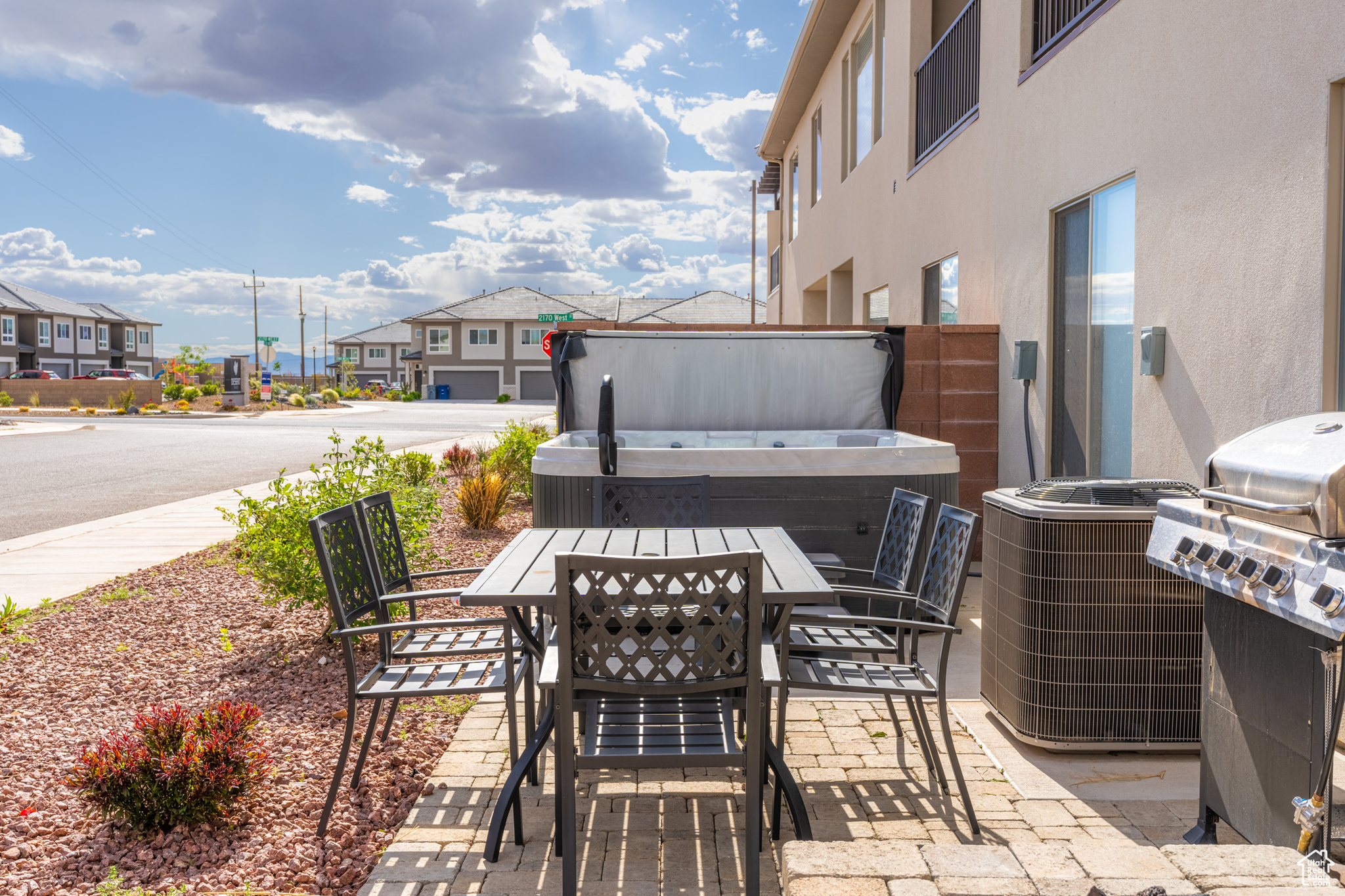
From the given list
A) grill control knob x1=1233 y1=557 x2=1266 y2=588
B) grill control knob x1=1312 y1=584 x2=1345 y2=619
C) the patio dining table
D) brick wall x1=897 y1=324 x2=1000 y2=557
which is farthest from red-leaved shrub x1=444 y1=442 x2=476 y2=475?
grill control knob x1=1312 y1=584 x2=1345 y2=619

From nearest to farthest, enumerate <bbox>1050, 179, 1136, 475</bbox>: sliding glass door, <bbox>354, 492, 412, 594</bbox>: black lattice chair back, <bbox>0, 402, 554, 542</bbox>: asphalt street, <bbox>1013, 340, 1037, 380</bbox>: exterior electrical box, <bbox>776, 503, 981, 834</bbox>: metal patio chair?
<bbox>776, 503, 981, 834</bbox>: metal patio chair < <bbox>354, 492, 412, 594</bbox>: black lattice chair back < <bbox>1050, 179, 1136, 475</bbox>: sliding glass door < <bbox>1013, 340, 1037, 380</bbox>: exterior electrical box < <bbox>0, 402, 554, 542</bbox>: asphalt street

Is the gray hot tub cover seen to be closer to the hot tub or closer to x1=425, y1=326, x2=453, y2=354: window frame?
the hot tub

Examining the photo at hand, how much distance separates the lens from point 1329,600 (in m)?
2.00

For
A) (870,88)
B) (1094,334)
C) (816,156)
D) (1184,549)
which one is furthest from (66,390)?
(1184,549)

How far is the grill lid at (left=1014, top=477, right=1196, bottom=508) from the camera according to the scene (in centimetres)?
342

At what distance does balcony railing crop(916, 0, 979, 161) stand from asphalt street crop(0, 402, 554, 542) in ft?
21.4

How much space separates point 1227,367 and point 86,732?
4.92 meters

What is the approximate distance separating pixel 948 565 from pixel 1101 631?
662 millimetres

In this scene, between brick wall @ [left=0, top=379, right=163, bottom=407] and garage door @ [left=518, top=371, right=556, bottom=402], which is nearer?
brick wall @ [left=0, top=379, right=163, bottom=407]

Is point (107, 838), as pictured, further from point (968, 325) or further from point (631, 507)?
point (968, 325)

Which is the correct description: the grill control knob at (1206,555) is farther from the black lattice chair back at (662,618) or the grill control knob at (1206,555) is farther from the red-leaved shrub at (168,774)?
the red-leaved shrub at (168,774)

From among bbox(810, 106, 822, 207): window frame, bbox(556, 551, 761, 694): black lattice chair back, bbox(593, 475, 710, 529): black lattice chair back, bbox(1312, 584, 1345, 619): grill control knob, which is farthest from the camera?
bbox(810, 106, 822, 207): window frame

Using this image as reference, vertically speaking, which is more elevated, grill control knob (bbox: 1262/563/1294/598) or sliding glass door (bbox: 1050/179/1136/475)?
sliding glass door (bbox: 1050/179/1136/475)

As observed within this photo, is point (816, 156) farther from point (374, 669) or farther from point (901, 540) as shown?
point (374, 669)
